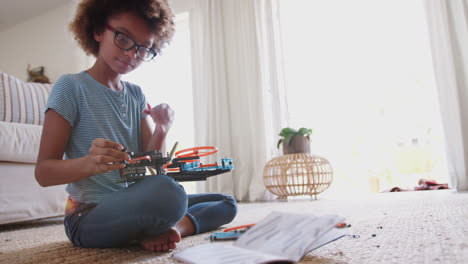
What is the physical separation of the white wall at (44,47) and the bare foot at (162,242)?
134 inches

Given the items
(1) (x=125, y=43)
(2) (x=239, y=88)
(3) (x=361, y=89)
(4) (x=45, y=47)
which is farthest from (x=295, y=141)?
(4) (x=45, y=47)

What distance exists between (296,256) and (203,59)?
2.63 m

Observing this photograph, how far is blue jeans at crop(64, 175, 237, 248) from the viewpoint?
0.69 metres

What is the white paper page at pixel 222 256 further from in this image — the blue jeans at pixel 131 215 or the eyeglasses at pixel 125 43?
the eyeglasses at pixel 125 43

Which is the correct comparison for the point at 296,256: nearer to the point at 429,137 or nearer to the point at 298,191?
the point at 298,191

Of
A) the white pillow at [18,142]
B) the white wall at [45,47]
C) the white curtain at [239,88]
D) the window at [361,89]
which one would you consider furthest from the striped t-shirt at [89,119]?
the white wall at [45,47]

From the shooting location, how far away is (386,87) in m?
2.95

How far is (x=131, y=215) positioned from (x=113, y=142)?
16 centimetres

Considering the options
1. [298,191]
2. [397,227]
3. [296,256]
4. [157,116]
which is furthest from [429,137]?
[296,256]

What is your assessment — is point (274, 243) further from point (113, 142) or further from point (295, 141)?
point (295, 141)

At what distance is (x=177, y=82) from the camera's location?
337 cm

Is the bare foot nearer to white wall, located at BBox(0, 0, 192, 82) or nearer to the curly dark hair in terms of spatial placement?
the curly dark hair

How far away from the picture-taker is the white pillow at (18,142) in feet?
4.91

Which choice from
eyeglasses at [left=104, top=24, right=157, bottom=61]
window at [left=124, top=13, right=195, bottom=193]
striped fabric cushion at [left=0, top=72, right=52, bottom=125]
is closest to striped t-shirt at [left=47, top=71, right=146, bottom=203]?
eyeglasses at [left=104, top=24, right=157, bottom=61]
